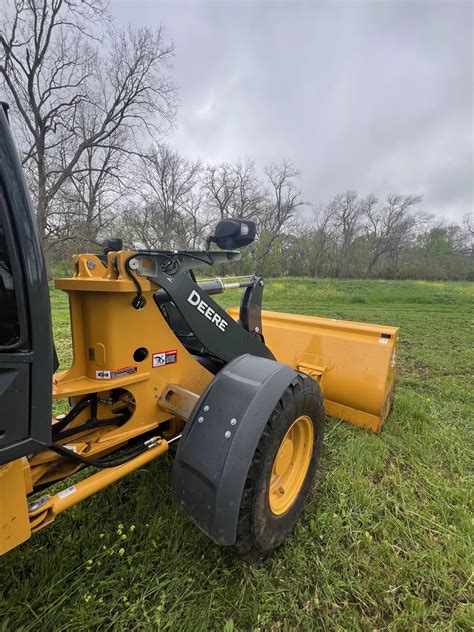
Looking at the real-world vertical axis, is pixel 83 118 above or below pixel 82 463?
above

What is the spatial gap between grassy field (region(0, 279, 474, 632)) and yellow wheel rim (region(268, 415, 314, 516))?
0.23 m

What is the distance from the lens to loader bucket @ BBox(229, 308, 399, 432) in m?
2.79

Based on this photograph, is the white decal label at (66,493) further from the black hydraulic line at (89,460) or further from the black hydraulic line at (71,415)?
the black hydraulic line at (71,415)

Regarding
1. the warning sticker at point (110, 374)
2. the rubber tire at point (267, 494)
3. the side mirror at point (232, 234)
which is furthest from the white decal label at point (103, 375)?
the side mirror at point (232, 234)

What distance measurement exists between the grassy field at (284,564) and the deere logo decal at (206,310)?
1.24 m

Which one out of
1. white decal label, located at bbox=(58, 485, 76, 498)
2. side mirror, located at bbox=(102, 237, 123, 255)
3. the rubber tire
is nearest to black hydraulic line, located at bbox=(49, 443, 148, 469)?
white decal label, located at bbox=(58, 485, 76, 498)

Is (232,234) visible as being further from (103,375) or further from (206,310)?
(103,375)

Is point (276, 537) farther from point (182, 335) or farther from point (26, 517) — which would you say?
point (182, 335)

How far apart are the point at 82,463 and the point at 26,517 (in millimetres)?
409

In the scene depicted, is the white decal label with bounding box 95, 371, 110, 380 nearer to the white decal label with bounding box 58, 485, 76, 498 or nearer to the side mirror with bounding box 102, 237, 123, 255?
the white decal label with bounding box 58, 485, 76, 498

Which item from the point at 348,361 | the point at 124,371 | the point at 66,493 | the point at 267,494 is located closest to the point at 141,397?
the point at 124,371

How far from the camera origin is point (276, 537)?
171 centimetres

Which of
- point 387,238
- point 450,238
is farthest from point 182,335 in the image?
point 450,238

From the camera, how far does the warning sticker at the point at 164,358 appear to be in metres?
1.79
